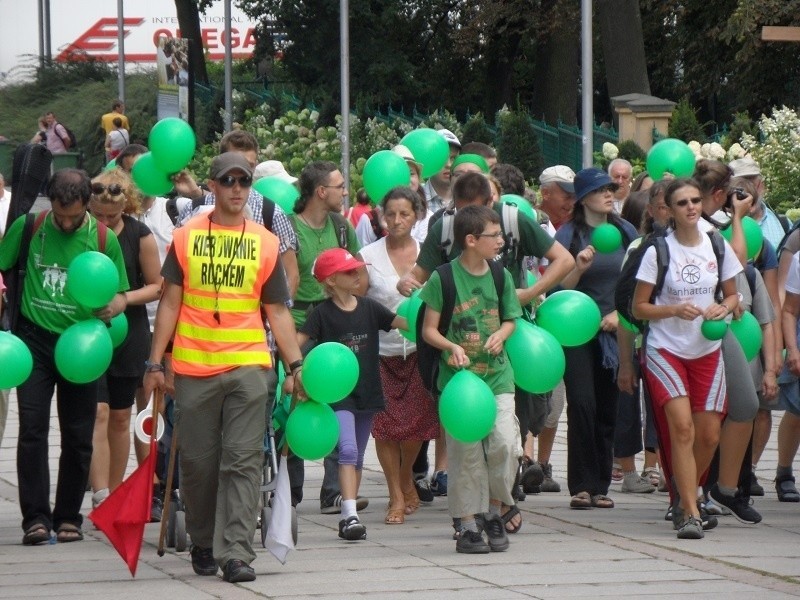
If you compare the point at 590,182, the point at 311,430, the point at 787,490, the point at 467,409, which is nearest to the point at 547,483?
the point at 787,490

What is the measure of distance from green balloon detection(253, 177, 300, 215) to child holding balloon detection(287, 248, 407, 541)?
0.91 meters

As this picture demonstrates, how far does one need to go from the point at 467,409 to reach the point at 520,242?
54.5 inches

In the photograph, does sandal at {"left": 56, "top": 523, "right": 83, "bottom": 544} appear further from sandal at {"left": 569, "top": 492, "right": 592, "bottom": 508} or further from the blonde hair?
sandal at {"left": 569, "top": 492, "right": 592, "bottom": 508}

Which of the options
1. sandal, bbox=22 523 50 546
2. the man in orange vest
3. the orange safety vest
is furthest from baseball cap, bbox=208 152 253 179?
sandal, bbox=22 523 50 546

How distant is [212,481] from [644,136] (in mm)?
16879

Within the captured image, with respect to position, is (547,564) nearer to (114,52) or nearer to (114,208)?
(114,208)

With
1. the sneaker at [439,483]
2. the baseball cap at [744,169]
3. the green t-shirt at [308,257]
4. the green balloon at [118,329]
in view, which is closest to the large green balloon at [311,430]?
the green balloon at [118,329]

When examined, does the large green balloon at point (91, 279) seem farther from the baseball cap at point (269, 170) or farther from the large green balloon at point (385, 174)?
the baseball cap at point (269, 170)

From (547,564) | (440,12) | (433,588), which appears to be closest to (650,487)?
(547,564)

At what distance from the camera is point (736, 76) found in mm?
33844

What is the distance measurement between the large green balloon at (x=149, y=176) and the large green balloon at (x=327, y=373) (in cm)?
191

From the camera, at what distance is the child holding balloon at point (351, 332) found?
28.3 feet

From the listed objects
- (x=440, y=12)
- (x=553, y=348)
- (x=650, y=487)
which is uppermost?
(x=440, y=12)

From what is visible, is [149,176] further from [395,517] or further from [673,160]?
[673,160]
